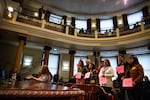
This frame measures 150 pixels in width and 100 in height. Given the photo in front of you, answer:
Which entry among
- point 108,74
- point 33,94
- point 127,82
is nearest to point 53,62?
Result: point 108,74

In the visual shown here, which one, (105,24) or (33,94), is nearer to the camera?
(33,94)

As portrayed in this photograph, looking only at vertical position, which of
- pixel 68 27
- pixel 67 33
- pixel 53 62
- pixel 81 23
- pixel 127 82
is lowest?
pixel 127 82

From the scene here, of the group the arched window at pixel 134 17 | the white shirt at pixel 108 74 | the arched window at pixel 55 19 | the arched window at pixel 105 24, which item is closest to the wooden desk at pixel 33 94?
the white shirt at pixel 108 74

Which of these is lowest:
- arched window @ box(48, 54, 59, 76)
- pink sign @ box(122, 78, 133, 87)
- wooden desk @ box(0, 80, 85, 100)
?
pink sign @ box(122, 78, 133, 87)

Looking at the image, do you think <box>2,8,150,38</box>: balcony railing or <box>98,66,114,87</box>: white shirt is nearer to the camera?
<box>98,66,114,87</box>: white shirt

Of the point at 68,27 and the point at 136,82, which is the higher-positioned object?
the point at 68,27

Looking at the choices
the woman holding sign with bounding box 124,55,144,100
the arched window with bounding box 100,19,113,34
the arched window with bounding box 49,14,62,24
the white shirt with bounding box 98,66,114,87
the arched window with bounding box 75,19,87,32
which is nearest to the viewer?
the woman holding sign with bounding box 124,55,144,100

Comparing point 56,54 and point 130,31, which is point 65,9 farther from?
point 130,31

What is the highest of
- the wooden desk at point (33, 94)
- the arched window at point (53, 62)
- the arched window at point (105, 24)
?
the arched window at point (105, 24)

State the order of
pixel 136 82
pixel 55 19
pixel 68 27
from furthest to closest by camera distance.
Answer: pixel 55 19, pixel 68 27, pixel 136 82

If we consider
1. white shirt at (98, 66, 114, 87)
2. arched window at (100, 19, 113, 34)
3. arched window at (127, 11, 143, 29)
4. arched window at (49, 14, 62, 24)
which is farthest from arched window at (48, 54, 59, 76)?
white shirt at (98, 66, 114, 87)

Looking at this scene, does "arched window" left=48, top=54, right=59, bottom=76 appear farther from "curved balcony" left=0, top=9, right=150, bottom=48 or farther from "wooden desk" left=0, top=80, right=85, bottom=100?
"wooden desk" left=0, top=80, right=85, bottom=100

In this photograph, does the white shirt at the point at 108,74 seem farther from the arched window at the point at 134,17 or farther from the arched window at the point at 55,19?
the arched window at the point at 55,19

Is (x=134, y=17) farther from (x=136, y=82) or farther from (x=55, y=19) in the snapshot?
(x=136, y=82)
